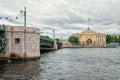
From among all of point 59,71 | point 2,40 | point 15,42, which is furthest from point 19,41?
point 59,71

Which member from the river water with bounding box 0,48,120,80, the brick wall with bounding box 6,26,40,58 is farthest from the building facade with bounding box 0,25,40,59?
the river water with bounding box 0,48,120,80

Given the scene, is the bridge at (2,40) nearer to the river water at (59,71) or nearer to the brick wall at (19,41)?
the brick wall at (19,41)

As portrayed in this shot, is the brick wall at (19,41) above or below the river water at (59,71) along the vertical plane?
above

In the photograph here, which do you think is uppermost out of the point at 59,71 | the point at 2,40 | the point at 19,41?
the point at 2,40

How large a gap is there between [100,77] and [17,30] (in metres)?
17.9

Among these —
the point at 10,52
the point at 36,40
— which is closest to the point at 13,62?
the point at 10,52

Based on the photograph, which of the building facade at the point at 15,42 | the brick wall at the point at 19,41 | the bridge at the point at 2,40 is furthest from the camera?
the brick wall at the point at 19,41

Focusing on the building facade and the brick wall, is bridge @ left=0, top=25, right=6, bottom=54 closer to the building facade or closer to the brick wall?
the building facade

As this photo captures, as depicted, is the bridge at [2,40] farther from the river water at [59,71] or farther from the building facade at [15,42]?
the river water at [59,71]

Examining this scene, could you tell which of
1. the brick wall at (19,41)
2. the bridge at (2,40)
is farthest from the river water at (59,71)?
the bridge at (2,40)

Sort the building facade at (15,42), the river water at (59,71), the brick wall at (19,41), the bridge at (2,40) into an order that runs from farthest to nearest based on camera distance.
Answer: the brick wall at (19,41) < the building facade at (15,42) < the bridge at (2,40) < the river water at (59,71)

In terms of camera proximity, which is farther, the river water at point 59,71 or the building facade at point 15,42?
the building facade at point 15,42

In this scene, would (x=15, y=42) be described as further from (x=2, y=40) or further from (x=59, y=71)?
(x=59, y=71)

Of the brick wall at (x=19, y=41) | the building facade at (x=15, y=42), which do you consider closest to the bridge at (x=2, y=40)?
the building facade at (x=15, y=42)
